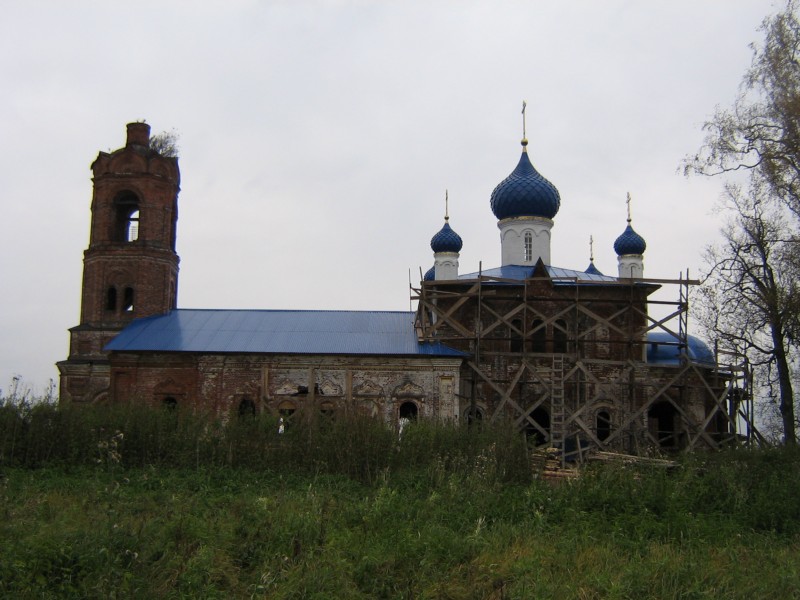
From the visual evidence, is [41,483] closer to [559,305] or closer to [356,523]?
[356,523]

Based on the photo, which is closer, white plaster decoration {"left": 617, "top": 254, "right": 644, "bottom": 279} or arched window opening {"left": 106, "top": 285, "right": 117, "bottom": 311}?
arched window opening {"left": 106, "top": 285, "right": 117, "bottom": 311}

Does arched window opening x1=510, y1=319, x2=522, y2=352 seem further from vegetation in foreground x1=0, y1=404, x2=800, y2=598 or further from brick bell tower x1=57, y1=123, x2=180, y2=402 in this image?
brick bell tower x1=57, y1=123, x2=180, y2=402

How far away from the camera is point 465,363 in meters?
18.0

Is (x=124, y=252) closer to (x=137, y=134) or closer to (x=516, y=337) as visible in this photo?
(x=137, y=134)

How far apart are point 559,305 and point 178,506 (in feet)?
37.1

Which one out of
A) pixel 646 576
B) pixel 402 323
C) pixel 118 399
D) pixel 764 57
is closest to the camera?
pixel 646 576

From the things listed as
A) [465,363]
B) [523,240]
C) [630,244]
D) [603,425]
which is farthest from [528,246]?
[603,425]

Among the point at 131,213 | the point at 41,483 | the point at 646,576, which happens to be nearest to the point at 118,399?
the point at 131,213

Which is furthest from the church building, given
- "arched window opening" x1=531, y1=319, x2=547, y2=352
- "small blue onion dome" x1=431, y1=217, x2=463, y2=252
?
"small blue onion dome" x1=431, y1=217, x2=463, y2=252

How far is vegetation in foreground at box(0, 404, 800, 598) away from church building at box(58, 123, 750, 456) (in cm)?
497

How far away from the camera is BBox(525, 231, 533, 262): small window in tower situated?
67.8 feet

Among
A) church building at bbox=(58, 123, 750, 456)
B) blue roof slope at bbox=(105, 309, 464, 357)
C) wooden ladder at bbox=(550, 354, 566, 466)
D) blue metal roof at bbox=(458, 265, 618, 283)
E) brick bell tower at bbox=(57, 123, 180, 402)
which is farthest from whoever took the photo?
brick bell tower at bbox=(57, 123, 180, 402)

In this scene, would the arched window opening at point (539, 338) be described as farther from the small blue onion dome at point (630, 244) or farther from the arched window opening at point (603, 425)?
the small blue onion dome at point (630, 244)

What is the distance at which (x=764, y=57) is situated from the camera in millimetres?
12367
